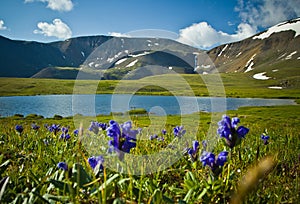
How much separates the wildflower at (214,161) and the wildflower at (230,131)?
25cm

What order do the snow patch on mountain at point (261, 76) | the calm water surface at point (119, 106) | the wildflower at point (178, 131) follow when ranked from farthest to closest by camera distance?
the snow patch on mountain at point (261, 76)
the calm water surface at point (119, 106)
the wildflower at point (178, 131)

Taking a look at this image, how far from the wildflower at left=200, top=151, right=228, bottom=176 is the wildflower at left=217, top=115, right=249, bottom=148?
251 mm

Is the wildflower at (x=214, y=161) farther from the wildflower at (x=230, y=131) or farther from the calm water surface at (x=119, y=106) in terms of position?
the calm water surface at (x=119, y=106)

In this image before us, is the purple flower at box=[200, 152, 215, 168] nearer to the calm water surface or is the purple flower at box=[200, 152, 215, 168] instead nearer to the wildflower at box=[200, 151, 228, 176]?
the wildflower at box=[200, 151, 228, 176]

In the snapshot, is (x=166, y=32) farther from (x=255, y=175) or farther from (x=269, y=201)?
(x=255, y=175)

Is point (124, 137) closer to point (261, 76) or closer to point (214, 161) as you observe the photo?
point (214, 161)

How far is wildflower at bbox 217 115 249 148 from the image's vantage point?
10.0 ft

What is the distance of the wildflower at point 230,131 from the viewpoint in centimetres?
306

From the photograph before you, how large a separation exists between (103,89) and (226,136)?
154263mm

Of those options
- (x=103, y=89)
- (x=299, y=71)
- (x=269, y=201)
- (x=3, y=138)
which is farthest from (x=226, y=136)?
(x=299, y=71)

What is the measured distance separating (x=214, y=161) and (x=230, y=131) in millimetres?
431

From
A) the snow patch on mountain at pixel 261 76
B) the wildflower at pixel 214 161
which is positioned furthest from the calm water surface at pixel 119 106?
the snow patch on mountain at pixel 261 76

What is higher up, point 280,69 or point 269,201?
point 280,69

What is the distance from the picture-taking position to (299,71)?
16350 centimetres
